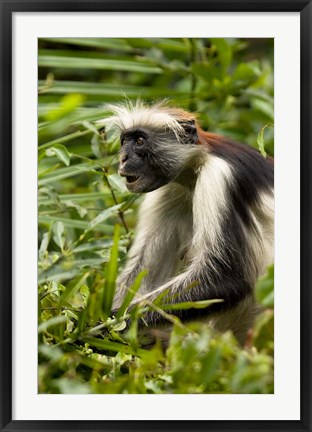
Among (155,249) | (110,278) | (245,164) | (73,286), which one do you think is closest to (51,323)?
(73,286)

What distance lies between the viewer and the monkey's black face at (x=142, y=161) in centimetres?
631

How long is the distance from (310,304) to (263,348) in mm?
372

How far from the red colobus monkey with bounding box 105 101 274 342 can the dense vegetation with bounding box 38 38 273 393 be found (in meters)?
0.26

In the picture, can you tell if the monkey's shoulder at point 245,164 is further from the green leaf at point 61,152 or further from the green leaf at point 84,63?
the green leaf at point 84,63

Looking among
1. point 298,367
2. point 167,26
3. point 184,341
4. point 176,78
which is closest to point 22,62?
point 167,26

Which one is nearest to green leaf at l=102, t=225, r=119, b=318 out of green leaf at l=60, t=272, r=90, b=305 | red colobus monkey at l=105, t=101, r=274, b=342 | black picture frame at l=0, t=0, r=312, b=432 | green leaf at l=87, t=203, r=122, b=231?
green leaf at l=60, t=272, r=90, b=305

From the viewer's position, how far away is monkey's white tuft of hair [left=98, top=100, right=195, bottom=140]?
6512 mm

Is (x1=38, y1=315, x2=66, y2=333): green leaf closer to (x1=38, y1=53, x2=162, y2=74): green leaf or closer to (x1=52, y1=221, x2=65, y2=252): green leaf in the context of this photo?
(x1=52, y1=221, x2=65, y2=252): green leaf

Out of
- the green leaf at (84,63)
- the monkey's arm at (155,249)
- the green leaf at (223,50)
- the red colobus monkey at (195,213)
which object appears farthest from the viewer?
the green leaf at (223,50)

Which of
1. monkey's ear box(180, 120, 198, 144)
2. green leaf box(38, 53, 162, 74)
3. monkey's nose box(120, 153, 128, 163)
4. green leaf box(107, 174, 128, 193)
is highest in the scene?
green leaf box(38, 53, 162, 74)

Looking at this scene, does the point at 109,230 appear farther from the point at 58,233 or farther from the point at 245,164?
the point at 245,164

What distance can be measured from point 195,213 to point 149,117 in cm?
88

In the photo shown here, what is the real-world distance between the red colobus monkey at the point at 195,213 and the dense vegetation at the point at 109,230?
0.26 metres

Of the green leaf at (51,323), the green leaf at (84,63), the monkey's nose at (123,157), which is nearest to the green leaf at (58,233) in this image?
the monkey's nose at (123,157)
